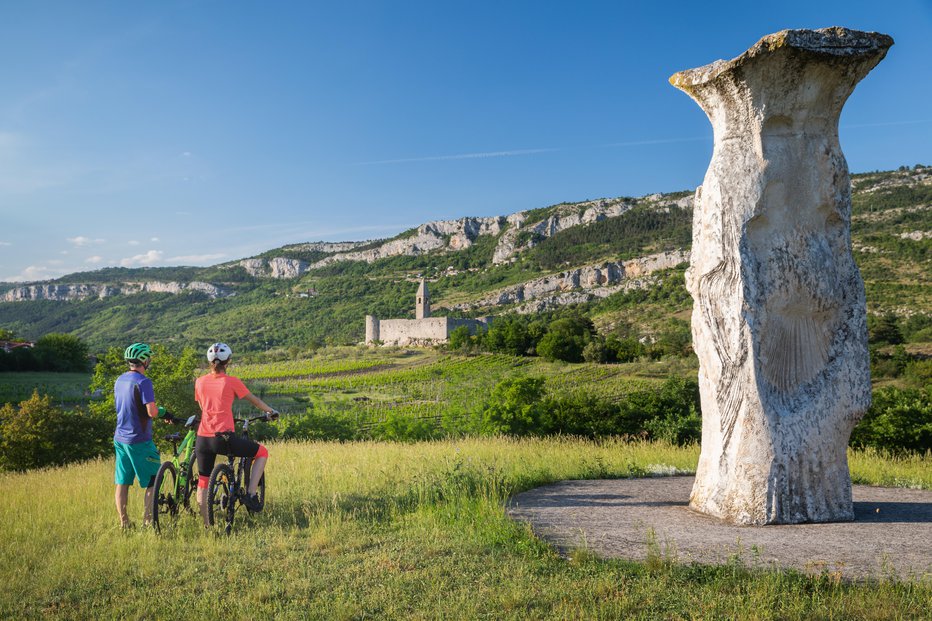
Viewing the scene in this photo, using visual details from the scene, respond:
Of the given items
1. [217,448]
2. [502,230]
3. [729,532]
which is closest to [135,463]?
[217,448]

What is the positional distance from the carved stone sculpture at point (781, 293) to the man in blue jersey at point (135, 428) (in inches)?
221

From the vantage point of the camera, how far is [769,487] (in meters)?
6.50

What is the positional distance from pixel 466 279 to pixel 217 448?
13393 centimetres

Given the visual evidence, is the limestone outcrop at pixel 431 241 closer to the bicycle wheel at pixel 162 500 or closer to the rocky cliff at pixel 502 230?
the rocky cliff at pixel 502 230

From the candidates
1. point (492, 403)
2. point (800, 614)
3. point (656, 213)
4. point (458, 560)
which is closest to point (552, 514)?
point (458, 560)

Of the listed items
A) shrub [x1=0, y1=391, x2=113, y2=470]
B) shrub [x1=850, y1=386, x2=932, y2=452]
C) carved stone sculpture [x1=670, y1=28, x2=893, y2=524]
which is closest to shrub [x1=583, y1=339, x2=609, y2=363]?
shrub [x1=850, y1=386, x2=932, y2=452]

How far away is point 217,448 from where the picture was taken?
607 centimetres

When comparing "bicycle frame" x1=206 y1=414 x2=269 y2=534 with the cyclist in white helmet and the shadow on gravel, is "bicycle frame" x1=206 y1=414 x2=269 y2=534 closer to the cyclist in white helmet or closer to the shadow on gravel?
the cyclist in white helmet

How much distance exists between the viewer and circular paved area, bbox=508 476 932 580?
17.0 feet

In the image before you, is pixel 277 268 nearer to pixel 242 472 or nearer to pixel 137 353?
pixel 242 472

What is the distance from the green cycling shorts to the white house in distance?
70653 millimetres

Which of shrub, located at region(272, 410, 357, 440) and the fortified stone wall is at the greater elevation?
the fortified stone wall

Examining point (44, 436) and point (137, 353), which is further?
point (44, 436)

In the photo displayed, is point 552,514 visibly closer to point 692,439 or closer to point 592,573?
point 592,573
